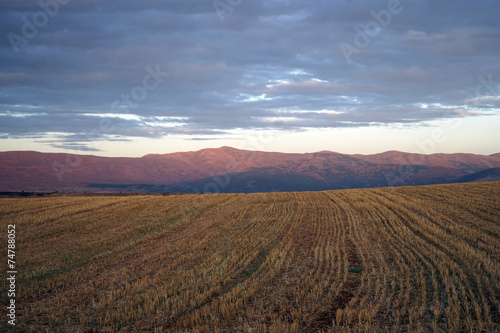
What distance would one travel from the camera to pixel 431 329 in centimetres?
720

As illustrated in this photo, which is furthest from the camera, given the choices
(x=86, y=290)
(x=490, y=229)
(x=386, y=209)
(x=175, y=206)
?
(x=175, y=206)

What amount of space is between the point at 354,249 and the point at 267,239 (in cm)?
471

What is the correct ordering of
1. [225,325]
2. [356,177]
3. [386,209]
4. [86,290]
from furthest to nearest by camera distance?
[356,177], [386,209], [86,290], [225,325]

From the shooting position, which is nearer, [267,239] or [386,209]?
[267,239]

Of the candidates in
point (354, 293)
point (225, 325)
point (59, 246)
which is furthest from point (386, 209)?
point (59, 246)

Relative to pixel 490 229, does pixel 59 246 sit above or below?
below

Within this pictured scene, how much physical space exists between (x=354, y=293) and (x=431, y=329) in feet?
8.11

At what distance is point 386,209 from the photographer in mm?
25453

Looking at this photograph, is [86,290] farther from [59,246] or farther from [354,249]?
[354,249]

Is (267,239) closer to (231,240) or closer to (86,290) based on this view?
(231,240)

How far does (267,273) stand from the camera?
11.7 m

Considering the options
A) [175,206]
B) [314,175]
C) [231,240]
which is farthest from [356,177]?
[231,240]

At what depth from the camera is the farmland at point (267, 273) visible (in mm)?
7980

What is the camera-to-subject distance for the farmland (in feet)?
26.2
